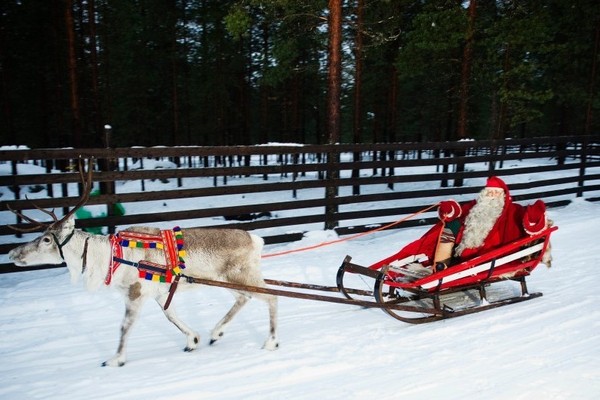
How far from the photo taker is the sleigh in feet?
14.8

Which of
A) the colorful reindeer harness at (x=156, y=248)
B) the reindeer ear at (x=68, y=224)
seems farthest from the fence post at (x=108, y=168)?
the colorful reindeer harness at (x=156, y=248)

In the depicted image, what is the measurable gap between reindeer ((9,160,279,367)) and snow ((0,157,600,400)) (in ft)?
1.16

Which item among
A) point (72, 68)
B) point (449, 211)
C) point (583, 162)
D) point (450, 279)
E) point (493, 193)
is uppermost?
point (72, 68)

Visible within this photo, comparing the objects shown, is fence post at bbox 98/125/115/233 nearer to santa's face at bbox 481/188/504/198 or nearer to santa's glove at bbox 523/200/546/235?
santa's face at bbox 481/188/504/198

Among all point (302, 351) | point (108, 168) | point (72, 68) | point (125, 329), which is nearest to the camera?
point (125, 329)

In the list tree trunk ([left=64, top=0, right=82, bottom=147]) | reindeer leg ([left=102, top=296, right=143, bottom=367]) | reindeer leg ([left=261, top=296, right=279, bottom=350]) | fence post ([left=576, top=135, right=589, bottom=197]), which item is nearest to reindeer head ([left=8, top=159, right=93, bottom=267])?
reindeer leg ([left=102, top=296, right=143, bottom=367])

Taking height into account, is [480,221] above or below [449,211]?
below

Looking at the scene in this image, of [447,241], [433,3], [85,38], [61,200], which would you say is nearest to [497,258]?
[447,241]

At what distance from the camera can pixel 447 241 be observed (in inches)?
205

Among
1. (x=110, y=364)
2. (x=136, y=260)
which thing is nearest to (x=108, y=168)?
(x=136, y=260)

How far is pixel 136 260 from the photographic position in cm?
389

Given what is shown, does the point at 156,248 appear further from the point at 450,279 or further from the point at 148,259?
the point at 450,279

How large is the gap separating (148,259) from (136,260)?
0.11 metres

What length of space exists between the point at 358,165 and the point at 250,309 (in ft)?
15.4
